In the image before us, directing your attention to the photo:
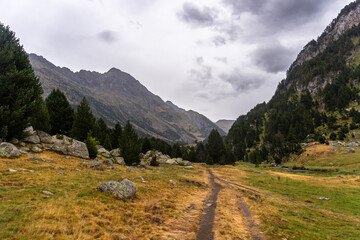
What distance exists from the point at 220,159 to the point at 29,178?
86.6 meters

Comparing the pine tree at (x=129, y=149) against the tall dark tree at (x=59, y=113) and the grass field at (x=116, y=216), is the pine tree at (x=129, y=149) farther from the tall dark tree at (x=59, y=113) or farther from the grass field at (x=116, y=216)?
the grass field at (x=116, y=216)

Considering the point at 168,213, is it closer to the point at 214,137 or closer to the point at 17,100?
the point at 17,100

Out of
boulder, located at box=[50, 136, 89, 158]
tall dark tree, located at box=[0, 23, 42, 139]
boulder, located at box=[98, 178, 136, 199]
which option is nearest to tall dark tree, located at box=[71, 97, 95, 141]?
boulder, located at box=[50, 136, 89, 158]

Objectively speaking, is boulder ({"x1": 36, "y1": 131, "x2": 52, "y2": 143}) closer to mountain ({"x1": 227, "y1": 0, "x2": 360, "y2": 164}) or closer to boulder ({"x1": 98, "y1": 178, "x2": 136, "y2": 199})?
boulder ({"x1": 98, "y1": 178, "x2": 136, "y2": 199})

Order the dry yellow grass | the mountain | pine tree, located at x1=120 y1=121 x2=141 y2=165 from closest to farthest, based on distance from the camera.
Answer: the dry yellow grass < pine tree, located at x1=120 y1=121 x2=141 y2=165 < the mountain

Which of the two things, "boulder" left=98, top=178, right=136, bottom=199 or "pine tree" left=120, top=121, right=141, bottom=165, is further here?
"pine tree" left=120, top=121, right=141, bottom=165

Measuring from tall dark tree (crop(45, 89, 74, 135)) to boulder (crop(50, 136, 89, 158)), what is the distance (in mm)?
16925

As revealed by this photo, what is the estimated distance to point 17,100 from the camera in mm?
25766

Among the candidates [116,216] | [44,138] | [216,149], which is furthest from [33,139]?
[216,149]

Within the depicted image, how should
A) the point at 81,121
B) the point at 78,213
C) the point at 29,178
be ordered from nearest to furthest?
1. the point at 78,213
2. the point at 29,178
3. the point at 81,121

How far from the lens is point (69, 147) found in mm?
32656

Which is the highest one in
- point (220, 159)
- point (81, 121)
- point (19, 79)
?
point (19, 79)

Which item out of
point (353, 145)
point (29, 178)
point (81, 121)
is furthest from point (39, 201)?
point (353, 145)

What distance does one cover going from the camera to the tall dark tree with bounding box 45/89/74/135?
1825 inches
